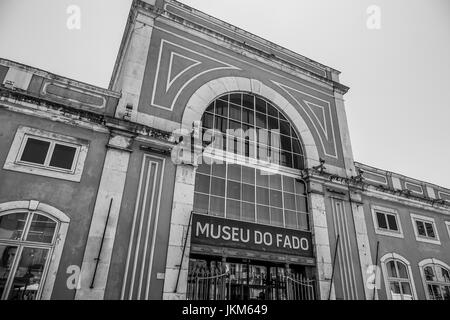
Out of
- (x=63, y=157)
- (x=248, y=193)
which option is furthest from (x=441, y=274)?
(x=63, y=157)

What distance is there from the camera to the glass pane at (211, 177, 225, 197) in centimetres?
1080

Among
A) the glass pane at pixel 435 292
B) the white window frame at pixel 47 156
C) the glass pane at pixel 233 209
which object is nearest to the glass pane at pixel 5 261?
the white window frame at pixel 47 156

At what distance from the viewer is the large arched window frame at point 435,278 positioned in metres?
12.9

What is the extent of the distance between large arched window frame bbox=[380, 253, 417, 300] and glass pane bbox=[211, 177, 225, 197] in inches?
307

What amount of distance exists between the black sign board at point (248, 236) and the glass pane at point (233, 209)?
36cm

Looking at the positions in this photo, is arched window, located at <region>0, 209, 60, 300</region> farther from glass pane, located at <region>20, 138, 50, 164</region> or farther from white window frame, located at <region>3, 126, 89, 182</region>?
glass pane, located at <region>20, 138, 50, 164</region>

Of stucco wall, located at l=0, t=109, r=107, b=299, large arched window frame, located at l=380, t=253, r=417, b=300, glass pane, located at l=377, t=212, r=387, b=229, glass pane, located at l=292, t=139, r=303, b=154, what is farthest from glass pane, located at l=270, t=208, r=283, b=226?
stucco wall, located at l=0, t=109, r=107, b=299

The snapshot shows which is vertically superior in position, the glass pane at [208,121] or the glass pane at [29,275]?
the glass pane at [208,121]

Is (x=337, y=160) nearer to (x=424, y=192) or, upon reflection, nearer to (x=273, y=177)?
(x=273, y=177)

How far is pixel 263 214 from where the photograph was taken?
11258mm

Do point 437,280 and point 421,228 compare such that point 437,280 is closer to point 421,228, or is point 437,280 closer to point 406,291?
point 406,291

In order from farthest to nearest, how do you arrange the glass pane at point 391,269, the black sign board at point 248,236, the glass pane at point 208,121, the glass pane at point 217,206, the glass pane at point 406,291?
the glass pane at point 391,269
the glass pane at point 406,291
the glass pane at point 208,121
the glass pane at point 217,206
the black sign board at point 248,236

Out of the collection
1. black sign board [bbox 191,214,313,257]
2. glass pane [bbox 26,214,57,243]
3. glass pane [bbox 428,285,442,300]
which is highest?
black sign board [bbox 191,214,313,257]

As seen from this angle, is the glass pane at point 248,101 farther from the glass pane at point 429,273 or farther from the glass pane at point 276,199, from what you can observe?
the glass pane at point 429,273
